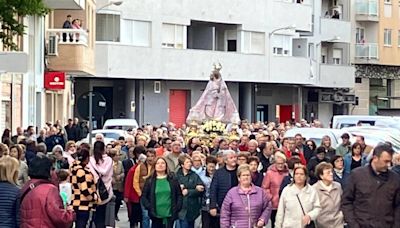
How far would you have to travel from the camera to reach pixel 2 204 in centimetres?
1227

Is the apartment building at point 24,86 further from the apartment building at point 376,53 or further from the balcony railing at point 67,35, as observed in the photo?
the apartment building at point 376,53

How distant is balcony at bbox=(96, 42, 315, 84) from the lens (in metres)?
51.8

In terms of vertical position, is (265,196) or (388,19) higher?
(388,19)

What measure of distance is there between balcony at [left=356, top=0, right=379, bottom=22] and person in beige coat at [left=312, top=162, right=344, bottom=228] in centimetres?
5868

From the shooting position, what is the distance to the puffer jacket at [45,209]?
1155 cm

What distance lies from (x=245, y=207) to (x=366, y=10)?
5964 cm

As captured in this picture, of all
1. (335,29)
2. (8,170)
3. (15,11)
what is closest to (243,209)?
(8,170)

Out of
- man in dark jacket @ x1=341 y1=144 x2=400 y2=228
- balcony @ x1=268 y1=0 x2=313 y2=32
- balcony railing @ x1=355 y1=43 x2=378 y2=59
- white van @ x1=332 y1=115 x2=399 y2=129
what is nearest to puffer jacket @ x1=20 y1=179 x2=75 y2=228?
man in dark jacket @ x1=341 y1=144 x2=400 y2=228

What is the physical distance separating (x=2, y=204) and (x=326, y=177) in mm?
4521

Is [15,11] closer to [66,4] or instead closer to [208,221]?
[208,221]

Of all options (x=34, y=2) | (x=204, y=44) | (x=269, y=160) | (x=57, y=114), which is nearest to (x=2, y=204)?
(x=34, y=2)

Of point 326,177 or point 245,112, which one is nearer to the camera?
point 326,177

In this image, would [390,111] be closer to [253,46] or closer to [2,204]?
[253,46]

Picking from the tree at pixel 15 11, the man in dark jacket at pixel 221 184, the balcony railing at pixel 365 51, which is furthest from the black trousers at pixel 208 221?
the balcony railing at pixel 365 51
